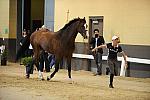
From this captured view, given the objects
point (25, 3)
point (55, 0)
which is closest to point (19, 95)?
point (55, 0)

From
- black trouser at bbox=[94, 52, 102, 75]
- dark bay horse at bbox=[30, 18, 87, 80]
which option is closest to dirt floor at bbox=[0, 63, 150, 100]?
dark bay horse at bbox=[30, 18, 87, 80]

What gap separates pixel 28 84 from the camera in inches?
504

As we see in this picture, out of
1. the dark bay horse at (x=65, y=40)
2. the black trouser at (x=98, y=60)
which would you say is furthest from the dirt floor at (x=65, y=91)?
the black trouser at (x=98, y=60)

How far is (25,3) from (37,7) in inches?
53.7

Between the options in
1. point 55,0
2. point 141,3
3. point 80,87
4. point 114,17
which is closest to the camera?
point 80,87

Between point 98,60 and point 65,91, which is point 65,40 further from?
point 98,60

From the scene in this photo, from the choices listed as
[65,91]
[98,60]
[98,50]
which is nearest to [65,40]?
[65,91]

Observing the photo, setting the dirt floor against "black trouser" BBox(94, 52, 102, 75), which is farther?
"black trouser" BBox(94, 52, 102, 75)

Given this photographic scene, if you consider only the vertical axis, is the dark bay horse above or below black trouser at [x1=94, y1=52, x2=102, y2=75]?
above

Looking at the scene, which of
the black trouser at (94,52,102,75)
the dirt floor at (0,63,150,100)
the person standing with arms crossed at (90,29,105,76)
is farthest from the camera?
the black trouser at (94,52,102,75)

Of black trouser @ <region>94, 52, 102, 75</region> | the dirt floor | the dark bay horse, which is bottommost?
the dirt floor

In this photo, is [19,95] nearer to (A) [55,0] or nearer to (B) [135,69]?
(B) [135,69]

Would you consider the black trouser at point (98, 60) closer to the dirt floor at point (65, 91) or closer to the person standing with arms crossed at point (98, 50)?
the person standing with arms crossed at point (98, 50)

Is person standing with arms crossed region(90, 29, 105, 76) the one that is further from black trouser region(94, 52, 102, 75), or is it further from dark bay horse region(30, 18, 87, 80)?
dark bay horse region(30, 18, 87, 80)
